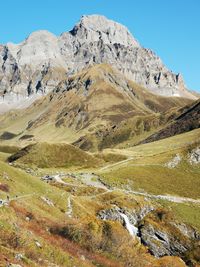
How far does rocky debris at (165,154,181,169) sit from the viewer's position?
15181cm

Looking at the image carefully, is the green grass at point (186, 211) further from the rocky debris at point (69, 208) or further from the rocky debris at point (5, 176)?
the rocky debris at point (5, 176)

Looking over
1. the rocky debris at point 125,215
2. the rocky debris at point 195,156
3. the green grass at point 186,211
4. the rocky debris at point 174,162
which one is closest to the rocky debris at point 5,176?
the rocky debris at point 125,215

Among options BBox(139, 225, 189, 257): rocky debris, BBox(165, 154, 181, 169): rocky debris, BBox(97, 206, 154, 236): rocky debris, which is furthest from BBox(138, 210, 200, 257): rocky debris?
BBox(165, 154, 181, 169): rocky debris

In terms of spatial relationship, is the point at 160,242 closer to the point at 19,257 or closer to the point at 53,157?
the point at 19,257

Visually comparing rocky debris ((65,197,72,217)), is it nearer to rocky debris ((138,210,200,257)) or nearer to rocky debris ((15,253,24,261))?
rocky debris ((138,210,200,257))

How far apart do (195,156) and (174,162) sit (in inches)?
342

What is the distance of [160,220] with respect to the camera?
7544 centimetres

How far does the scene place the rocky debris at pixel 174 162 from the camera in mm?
151812

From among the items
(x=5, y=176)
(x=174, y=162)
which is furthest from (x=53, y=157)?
(x=5, y=176)

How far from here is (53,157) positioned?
167625 millimetres

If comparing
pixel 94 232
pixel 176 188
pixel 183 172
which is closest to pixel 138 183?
pixel 176 188

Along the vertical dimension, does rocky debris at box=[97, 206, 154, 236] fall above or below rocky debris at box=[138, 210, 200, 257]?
above

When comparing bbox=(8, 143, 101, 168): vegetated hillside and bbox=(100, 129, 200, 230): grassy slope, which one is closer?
bbox=(100, 129, 200, 230): grassy slope

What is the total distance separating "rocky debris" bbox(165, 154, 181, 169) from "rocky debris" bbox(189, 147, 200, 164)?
425 centimetres
